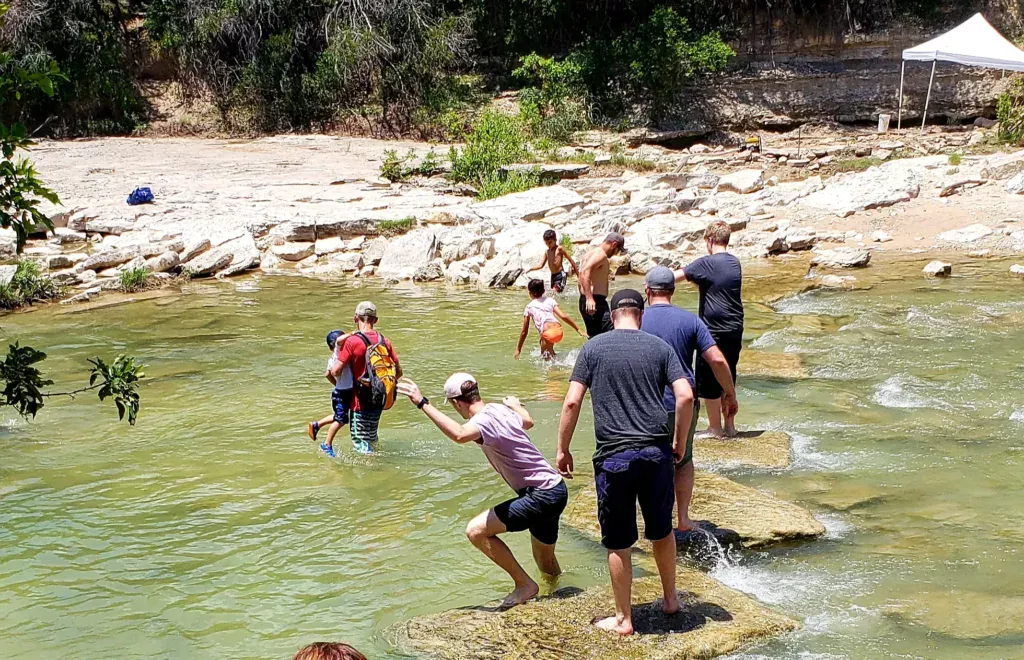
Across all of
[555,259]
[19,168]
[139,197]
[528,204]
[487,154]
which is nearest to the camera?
[19,168]

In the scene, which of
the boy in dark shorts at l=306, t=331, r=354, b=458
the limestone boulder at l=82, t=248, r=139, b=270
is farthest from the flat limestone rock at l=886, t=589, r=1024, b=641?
the limestone boulder at l=82, t=248, r=139, b=270

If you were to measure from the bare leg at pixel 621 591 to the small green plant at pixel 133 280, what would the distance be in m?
13.0

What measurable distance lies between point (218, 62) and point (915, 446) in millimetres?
27921

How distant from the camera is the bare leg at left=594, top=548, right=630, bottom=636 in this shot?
4.71 metres

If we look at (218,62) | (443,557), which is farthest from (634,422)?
(218,62)

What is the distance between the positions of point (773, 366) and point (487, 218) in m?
9.19

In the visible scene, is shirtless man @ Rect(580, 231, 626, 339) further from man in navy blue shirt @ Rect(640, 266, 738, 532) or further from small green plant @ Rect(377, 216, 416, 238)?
small green plant @ Rect(377, 216, 416, 238)

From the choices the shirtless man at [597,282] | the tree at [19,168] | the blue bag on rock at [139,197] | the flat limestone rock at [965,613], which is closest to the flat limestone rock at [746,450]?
the shirtless man at [597,282]

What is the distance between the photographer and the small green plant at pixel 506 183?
2028 cm

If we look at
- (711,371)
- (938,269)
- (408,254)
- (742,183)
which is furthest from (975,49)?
(711,371)

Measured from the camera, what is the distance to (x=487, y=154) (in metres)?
21.9

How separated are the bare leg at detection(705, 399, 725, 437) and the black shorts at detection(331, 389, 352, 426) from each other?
2.88 m

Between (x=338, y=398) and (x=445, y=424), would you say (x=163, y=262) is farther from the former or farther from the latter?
(x=445, y=424)

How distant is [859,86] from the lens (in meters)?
29.1
